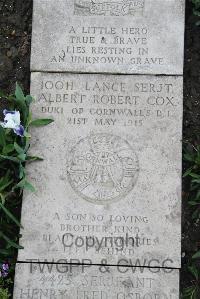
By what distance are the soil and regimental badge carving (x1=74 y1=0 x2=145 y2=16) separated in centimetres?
51

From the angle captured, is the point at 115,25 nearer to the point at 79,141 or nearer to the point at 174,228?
the point at 79,141

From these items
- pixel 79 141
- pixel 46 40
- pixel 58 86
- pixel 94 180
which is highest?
pixel 46 40

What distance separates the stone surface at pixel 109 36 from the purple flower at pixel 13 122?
479 millimetres

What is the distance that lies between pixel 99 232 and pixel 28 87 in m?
1.41

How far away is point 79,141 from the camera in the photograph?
15.2 feet

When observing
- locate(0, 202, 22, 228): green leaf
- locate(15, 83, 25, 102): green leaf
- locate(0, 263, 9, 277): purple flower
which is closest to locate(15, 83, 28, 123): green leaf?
locate(15, 83, 25, 102): green leaf

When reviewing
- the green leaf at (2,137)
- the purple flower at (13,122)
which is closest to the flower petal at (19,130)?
the purple flower at (13,122)

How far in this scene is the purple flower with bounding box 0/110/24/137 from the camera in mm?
4461

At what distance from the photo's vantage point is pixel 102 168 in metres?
4.56

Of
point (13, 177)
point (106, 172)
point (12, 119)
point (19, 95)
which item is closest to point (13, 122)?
point (12, 119)

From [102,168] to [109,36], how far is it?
1116mm

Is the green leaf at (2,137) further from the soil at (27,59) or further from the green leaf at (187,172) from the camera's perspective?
the green leaf at (187,172)

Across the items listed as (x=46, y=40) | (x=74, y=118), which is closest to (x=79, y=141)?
(x=74, y=118)

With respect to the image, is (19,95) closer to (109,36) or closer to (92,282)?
(109,36)
